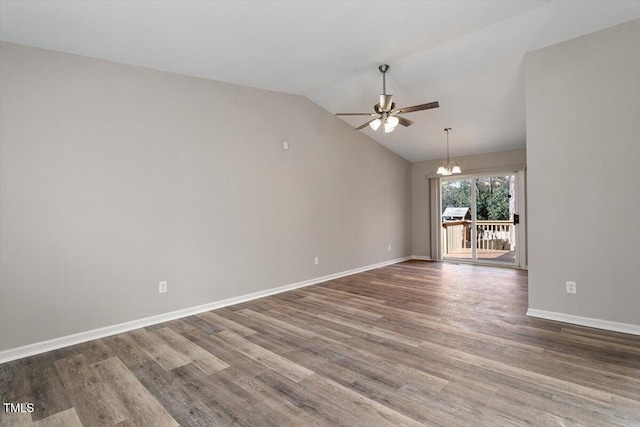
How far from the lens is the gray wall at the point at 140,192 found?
2.73 m

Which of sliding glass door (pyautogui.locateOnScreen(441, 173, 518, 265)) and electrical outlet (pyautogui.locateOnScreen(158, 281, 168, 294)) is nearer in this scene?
electrical outlet (pyautogui.locateOnScreen(158, 281, 168, 294))

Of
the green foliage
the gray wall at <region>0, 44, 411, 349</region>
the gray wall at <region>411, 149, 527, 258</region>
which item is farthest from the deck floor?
the gray wall at <region>0, 44, 411, 349</region>

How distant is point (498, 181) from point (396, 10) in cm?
519

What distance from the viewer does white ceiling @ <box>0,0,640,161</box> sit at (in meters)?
2.57

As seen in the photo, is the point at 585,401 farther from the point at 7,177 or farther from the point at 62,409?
the point at 7,177

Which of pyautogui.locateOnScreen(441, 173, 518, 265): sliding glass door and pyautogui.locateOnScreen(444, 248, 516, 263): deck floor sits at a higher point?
pyautogui.locateOnScreen(441, 173, 518, 265): sliding glass door

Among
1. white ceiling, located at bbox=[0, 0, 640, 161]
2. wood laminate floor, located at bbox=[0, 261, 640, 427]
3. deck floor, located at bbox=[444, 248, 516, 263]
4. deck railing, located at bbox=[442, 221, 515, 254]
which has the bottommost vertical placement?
wood laminate floor, located at bbox=[0, 261, 640, 427]

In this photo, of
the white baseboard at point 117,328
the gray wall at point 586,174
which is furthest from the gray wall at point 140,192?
the gray wall at point 586,174

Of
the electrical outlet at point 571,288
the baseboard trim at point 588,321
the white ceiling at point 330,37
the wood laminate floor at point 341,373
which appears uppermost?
the white ceiling at point 330,37

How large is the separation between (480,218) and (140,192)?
21.6 feet

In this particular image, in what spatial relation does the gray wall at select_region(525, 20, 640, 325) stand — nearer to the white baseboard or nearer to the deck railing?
the white baseboard

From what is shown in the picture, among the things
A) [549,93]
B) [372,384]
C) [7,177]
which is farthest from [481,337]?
[7,177]

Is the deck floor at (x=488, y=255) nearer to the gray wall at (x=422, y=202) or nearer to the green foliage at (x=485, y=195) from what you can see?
the gray wall at (x=422, y=202)

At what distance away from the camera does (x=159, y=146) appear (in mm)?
3480
